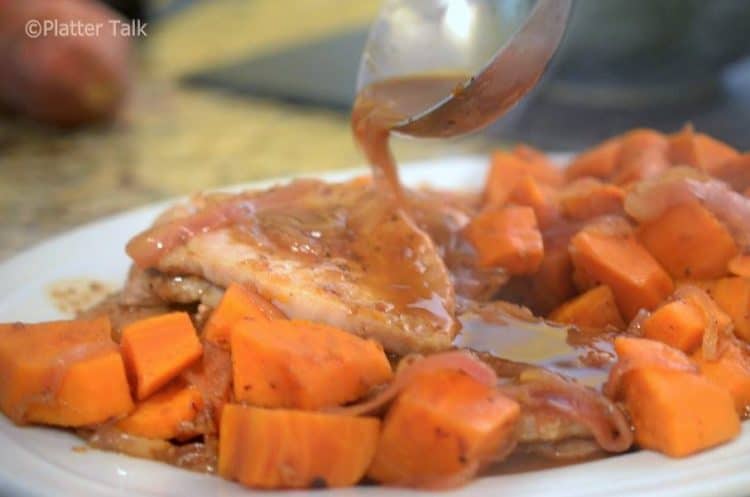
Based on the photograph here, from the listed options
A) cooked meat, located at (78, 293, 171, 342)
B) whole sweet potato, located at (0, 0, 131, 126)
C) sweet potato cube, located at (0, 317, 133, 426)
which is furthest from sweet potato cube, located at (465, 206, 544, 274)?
whole sweet potato, located at (0, 0, 131, 126)

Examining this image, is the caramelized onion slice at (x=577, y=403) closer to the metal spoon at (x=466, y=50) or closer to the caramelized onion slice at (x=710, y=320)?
the caramelized onion slice at (x=710, y=320)

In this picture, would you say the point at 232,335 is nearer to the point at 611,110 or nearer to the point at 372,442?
the point at 372,442

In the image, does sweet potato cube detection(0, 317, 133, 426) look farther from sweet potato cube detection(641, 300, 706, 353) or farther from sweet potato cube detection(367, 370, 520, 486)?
sweet potato cube detection(641, 300, 706, 353)

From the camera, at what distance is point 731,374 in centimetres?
128

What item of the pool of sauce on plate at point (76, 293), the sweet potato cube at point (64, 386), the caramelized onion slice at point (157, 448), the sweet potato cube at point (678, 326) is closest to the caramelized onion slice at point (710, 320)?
the sweet potato cube at point (678, 326)

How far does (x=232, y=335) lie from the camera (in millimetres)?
1221

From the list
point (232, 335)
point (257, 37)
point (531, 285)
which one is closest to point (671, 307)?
point (531, 285)

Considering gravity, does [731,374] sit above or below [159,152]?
above

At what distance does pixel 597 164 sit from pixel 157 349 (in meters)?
1.03

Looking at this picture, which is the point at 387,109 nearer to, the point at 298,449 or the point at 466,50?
the point at 466,50

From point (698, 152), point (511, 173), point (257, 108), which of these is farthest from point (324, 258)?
point (257, 108)

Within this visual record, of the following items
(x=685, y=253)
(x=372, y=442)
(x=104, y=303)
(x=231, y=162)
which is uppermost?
(x=685, y=253)

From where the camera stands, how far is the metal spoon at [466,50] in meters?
1.45

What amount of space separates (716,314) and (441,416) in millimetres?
495
